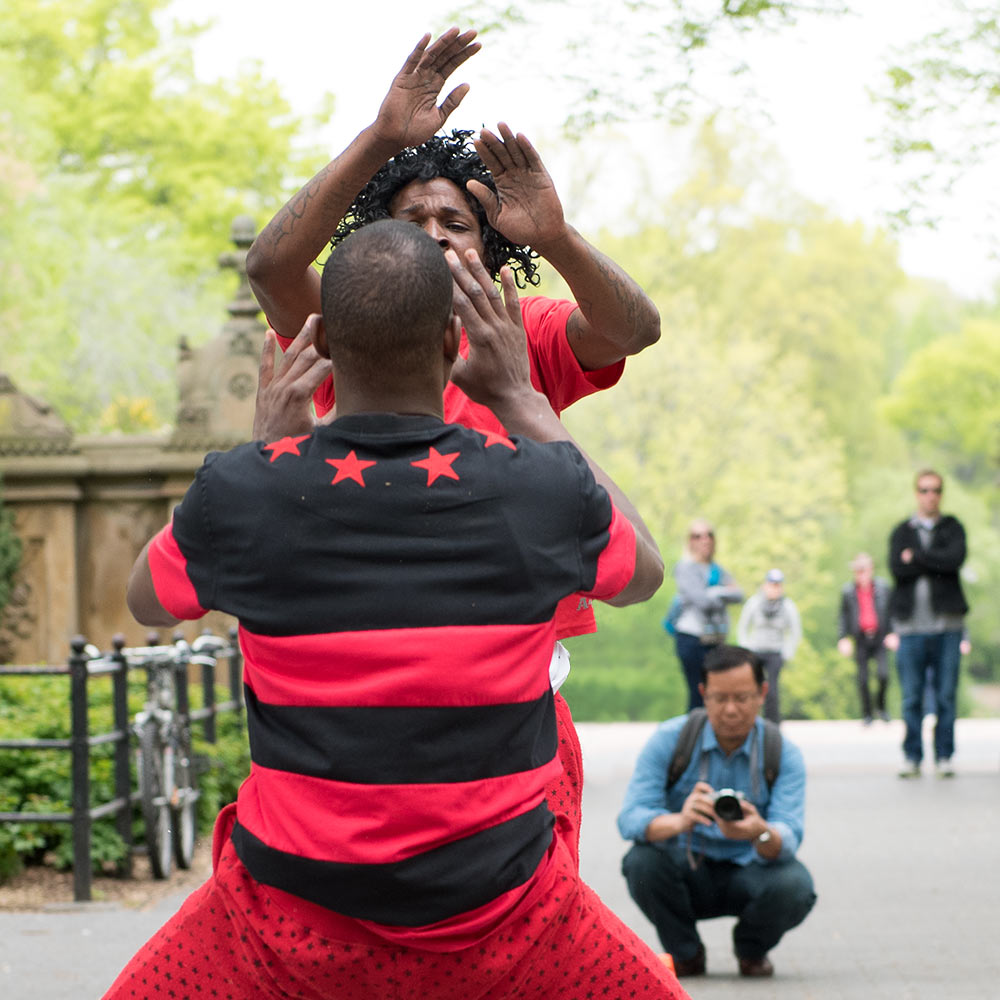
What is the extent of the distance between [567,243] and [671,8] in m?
5.90

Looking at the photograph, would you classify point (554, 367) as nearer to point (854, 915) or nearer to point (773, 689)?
point (854, 915)

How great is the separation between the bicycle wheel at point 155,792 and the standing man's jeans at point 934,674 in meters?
5.93

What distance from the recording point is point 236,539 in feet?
7.36

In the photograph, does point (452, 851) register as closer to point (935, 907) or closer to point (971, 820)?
point (935, 907)

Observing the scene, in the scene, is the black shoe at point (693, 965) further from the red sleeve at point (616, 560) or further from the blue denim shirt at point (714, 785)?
the red sleeve at point (616, 560)

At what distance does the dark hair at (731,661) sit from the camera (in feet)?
20.3

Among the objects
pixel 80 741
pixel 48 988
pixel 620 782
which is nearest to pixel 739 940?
pixel 48 988

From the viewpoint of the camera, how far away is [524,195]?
2.72 metres

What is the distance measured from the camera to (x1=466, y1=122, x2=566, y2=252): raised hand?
8.80 ft

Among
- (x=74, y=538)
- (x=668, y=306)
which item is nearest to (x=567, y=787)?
(x=74, y=538)

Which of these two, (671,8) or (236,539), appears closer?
(236,539)

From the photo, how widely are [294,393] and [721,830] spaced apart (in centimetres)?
397

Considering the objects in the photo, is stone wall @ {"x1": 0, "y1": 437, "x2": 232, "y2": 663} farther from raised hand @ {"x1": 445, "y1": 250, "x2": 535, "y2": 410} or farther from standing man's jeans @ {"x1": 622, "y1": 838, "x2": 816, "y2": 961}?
raised hand @ {"x1": 445, "y1": 250, "x2": 535, "y2": 410}

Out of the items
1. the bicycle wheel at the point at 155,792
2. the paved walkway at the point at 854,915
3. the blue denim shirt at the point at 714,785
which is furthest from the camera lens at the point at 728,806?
the bicycle wheel at the point at 155,792
